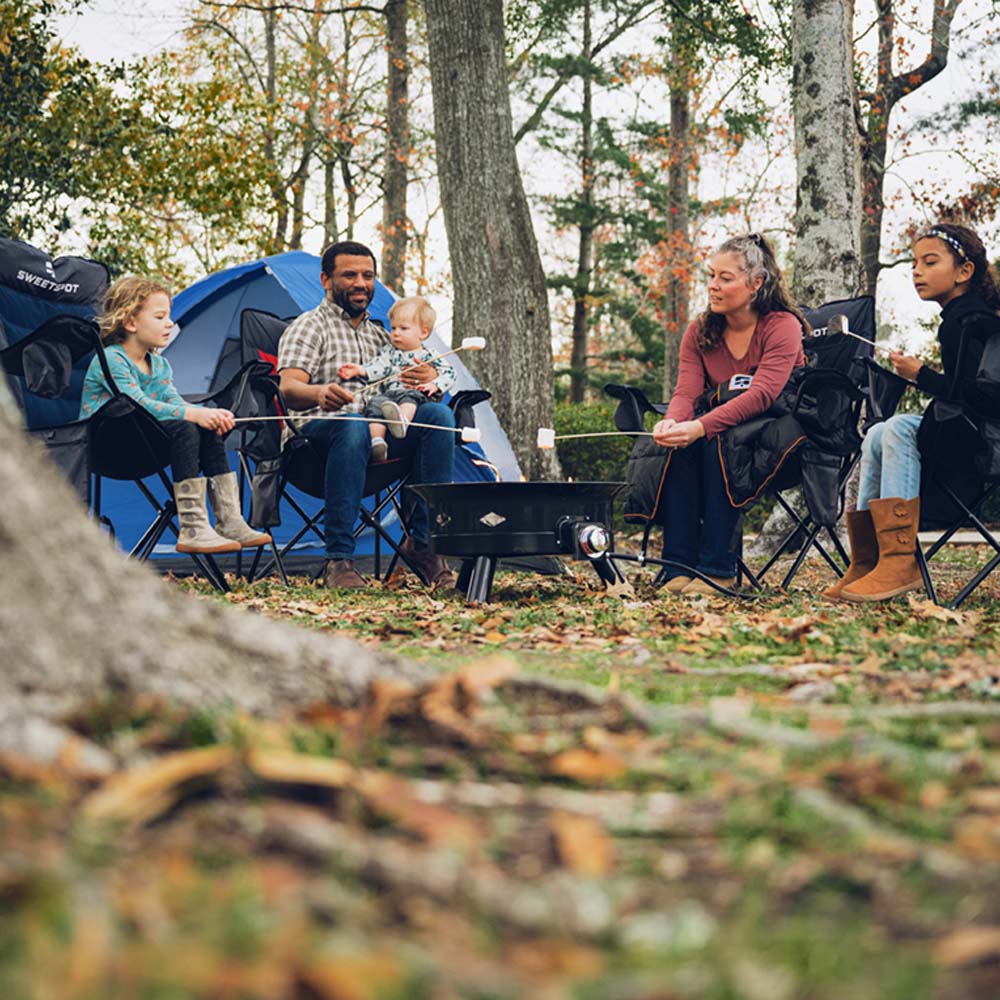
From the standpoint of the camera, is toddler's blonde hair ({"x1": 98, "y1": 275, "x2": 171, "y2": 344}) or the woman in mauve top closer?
the woman in mauve top

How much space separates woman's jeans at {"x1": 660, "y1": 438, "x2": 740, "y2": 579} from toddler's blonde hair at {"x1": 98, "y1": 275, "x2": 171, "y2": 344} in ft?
6.88

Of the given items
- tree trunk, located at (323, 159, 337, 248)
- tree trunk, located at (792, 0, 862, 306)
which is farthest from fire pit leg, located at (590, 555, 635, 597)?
tree trunk, located at (323, 159, 337, 248)

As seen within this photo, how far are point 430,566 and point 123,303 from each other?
161cm

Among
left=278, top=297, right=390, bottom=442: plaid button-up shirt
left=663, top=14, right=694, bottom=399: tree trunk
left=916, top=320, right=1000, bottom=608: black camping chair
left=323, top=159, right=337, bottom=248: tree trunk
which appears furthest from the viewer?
left=323, top=159, right=337, bottom=248: tree trunk

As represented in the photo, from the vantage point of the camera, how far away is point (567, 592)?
449 cm

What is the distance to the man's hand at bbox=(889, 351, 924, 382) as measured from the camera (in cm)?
414

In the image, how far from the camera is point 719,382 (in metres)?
4.66

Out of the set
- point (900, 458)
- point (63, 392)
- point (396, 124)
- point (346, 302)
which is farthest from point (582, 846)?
point (396, 124)

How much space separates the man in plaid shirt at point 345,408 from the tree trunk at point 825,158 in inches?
116

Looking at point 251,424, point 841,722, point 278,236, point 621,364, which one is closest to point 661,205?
point 621,364

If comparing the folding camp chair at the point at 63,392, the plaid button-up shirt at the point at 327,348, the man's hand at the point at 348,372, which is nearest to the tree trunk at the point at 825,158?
the plaid button-up shirt at the point at 327,348

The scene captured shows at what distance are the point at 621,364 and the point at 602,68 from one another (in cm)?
589

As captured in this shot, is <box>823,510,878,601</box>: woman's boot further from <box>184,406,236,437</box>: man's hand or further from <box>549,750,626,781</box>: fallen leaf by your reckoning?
<box>549,750,626,781</box>: fallen leaf

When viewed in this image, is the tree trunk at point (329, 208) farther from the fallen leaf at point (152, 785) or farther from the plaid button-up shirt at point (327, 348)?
the fallen leaf at point (152, 785)
